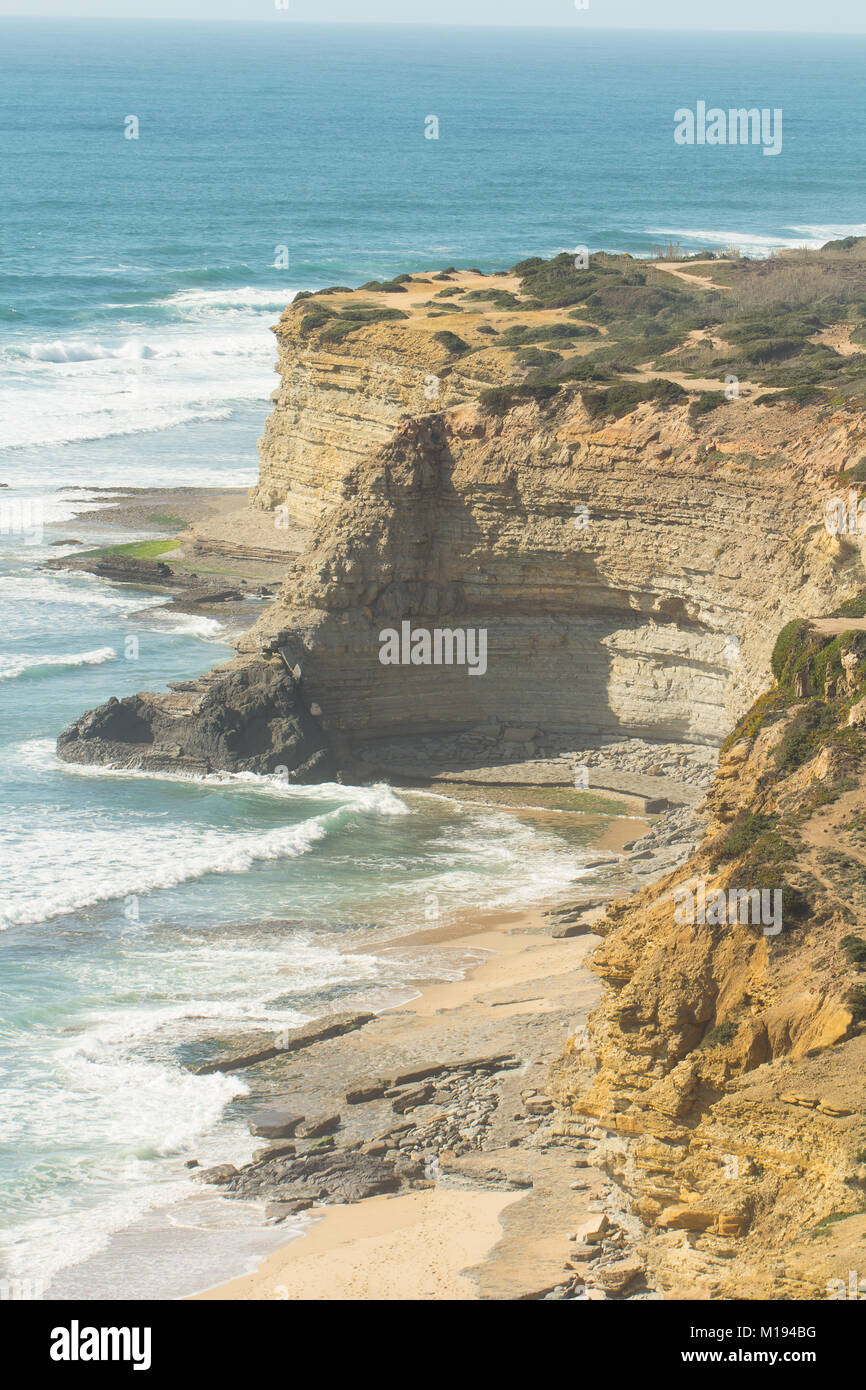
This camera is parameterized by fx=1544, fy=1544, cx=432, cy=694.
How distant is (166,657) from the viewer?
141 ft

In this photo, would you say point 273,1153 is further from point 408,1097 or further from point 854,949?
point 854,949

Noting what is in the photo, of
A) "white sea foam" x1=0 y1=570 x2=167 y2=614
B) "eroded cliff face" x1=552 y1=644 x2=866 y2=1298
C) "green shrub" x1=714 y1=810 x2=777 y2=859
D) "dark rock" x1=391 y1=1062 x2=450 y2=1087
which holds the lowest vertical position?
"dark rock" x1=391 y1=1062 x2=450 y2=1087

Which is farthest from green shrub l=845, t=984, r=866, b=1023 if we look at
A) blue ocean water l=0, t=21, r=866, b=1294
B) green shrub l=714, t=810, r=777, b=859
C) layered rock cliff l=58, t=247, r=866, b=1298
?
blue ocean water l=0, t=21, r=866, b=1294

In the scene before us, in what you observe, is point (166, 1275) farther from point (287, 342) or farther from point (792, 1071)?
point (287, 342)

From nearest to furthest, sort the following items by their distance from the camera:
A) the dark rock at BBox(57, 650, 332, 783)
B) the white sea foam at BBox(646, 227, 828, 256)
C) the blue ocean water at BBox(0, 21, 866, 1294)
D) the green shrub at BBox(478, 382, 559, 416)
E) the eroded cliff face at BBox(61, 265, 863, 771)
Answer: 1. the blue ocean water at BBox(0, 21, 866, 1294)
2. the eroded cliff face at BBox(61, 265, 863, 771)
3. the dark rock at BBox(57, 650, 332, 783)
4. the green shrub at BBox(478, 382, 559, 416)
5. the white sea foam at BBox(646, 227, 828, 256)

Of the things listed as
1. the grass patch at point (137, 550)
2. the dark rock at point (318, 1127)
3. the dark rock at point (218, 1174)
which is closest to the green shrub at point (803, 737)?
the dark rock at point (318, 1127)

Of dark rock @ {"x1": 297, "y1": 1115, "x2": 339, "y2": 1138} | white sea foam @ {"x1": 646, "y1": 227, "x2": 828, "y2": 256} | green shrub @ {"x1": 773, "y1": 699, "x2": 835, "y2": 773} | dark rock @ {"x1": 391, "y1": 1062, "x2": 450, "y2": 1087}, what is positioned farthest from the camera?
white sea foam @ {"x1": 646, "y1": 227, "x2": 828, "y2": 256}

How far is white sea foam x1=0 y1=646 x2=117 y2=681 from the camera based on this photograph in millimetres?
42062

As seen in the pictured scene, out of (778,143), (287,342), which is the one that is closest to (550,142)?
(778,143)

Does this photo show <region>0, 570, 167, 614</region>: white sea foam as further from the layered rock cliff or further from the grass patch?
the layered rock cliff

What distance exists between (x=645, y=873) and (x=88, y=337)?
64226mm

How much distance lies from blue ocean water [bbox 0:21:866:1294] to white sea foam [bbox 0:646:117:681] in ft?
0.38

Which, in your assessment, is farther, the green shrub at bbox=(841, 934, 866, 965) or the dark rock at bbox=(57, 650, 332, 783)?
the dark rock at bbox=(57, 650, 332, 783)

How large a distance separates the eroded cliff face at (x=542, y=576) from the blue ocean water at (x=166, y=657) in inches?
116
